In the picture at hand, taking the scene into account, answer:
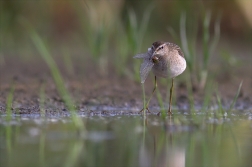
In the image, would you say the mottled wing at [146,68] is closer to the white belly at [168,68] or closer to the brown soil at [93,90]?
the white belly at [168,68]

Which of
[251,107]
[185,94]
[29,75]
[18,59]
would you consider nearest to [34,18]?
[18,59]

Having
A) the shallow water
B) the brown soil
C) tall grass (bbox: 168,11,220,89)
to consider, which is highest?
tall grass (bbox: 168,11,220,89)

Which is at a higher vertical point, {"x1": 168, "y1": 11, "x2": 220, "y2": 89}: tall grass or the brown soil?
{"x1": 168, "y1": 11, "x2": 220, "y2": 89}: tall grass

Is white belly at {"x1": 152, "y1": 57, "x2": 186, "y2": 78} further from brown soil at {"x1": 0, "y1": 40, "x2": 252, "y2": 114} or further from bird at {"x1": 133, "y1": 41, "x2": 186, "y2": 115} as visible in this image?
brown soil at {"x1": 0, "y1": 40, "x2": 252, "y2": 114}

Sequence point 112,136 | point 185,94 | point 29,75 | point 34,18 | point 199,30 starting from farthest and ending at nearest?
1. point 199,30
2. point 34,18
3. point 29,75
4. point 185,94
5. point 112,136

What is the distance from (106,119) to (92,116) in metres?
0.23

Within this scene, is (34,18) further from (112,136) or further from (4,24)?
(112,136)

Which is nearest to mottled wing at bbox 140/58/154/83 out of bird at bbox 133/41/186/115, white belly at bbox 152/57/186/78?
bird at bbox 133/41/186/115

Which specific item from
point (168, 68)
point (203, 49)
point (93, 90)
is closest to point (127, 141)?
point (168, 68)

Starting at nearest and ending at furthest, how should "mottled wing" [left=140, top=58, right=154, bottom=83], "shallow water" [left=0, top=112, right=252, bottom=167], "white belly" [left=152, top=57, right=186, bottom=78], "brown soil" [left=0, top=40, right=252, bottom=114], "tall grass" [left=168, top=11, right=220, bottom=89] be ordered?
"shallow water" [left=0, top=112, right=252, bottom=167] < "mottled wing" [left=140, top=58, right=154, bottom=83] < "white belly" [left=152, top=57, right=186, bottom=78] < "brown soil" [left=0, top=40, right=252, bottom=114] < "tall grass" [left=168, top=11, right=220, bottom=89]

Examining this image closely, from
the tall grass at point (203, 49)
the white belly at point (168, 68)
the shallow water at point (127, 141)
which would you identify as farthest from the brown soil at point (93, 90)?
the shallow water at point (127, 141)

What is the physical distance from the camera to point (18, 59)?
37.7 ft

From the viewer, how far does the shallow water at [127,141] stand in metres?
3.95

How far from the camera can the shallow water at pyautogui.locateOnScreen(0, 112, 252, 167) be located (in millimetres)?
3945
